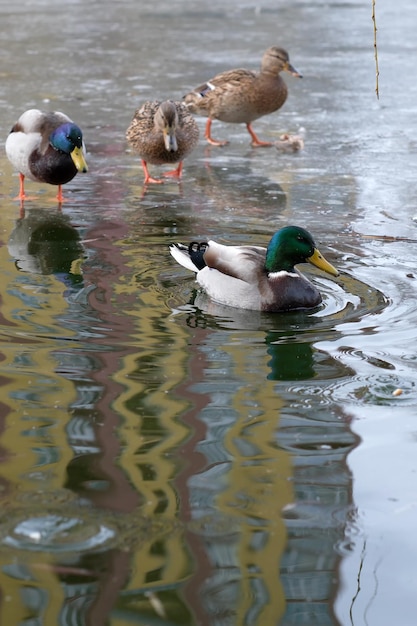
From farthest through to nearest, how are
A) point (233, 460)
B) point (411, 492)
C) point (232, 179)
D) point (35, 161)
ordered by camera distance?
point (232, 179)
point (35, 161)
point (233, 460)
point (411, 492)

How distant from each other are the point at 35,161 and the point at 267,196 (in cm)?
164

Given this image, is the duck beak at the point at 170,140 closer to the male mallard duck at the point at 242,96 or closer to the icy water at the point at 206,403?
the icy water at the point at 206,403

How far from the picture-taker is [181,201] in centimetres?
795

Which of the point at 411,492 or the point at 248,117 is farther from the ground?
the point at 248,117

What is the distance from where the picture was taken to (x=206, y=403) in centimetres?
441

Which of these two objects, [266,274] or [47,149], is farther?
[47,149]

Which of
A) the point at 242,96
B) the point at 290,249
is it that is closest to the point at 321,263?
the point at 290,249

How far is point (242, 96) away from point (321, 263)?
165 inches

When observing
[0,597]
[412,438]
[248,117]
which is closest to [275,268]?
[412,438]

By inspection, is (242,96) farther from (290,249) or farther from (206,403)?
(206,403)

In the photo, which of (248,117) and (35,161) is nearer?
(35,161)

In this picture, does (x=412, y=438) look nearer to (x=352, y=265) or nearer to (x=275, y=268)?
(x=275, y=268)

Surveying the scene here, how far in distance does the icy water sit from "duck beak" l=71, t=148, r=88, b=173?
0.97 feet

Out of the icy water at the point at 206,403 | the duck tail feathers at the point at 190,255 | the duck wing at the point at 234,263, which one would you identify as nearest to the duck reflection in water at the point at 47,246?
the icy water at the point at 206,403
